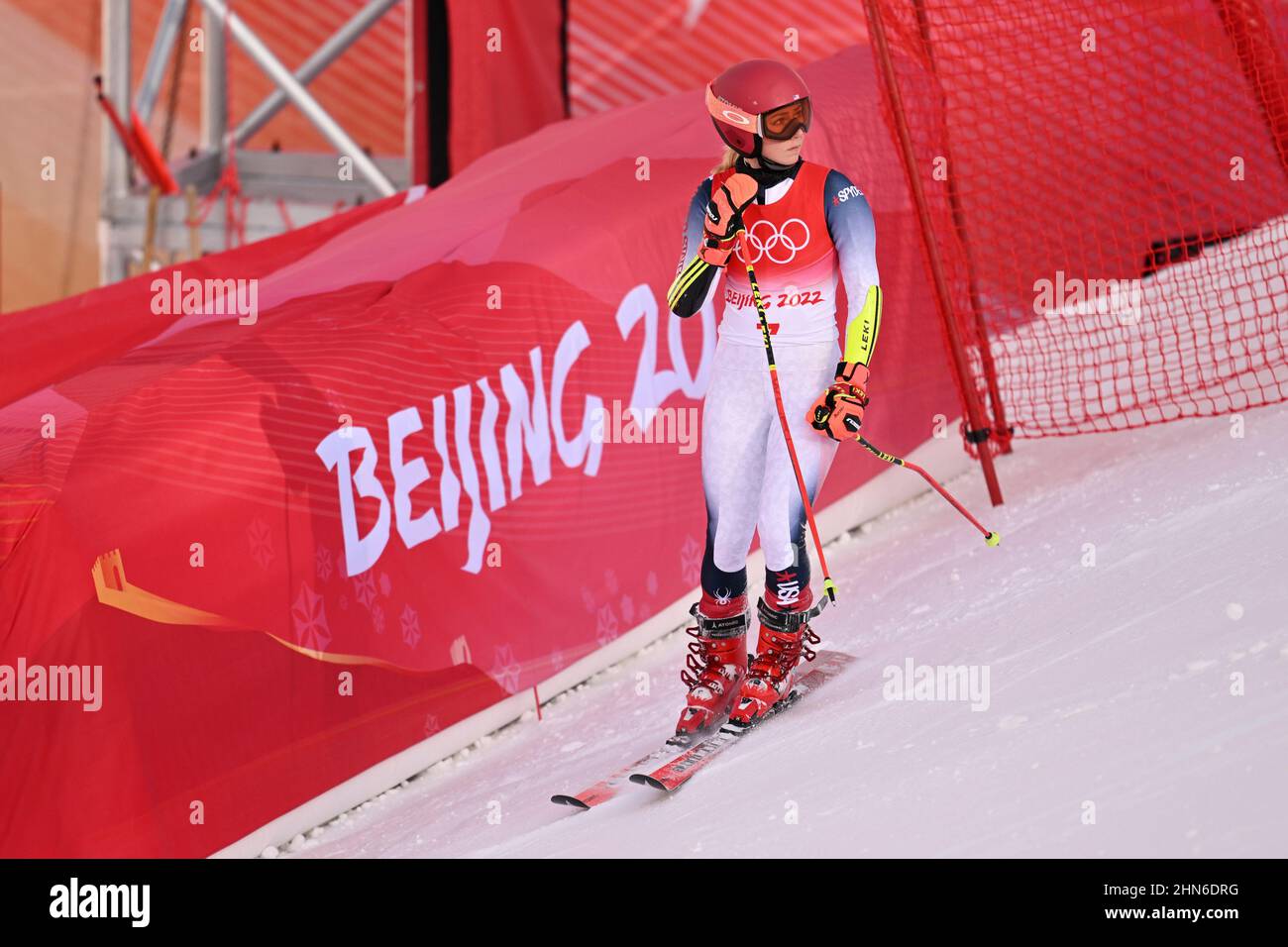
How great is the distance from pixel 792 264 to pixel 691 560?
1.57m

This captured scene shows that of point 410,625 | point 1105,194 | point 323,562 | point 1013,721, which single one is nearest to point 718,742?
point 1013,721

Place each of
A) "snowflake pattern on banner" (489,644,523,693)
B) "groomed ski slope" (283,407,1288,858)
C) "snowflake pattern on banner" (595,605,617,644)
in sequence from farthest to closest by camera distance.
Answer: "snowflake pattern on banner" (595,605,617,644) < "snowflake pattern on banner" (489,644,523,693) < "groomed ski slope" (283,407,1288,858)

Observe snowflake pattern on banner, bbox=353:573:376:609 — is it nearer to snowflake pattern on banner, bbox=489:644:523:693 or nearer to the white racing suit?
snowflake pattern on banner, bbox=489:644:523:693

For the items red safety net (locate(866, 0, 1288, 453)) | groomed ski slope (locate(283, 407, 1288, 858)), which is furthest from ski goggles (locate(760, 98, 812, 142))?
red safety net (locate(866, 0, 1288, 453))

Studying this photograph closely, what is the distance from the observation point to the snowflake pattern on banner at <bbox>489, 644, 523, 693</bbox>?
156 inches

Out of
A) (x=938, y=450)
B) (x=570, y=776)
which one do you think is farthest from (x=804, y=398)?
(x=938, y=450)

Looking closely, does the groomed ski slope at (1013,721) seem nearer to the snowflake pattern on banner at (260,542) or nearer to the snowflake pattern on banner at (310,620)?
the snowflake pattern on banner at (310,620)

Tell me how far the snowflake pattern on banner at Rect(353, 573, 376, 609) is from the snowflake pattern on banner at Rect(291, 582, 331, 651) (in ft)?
0.33

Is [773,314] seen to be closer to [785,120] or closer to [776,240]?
[776,240]

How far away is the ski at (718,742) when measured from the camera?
123 inches

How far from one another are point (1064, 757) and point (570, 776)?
1.23 m

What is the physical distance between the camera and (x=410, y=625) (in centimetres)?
372

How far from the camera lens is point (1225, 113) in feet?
16.5

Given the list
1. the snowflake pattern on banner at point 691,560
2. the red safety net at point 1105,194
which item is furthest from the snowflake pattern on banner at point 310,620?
the red safety net at point 1105,194
